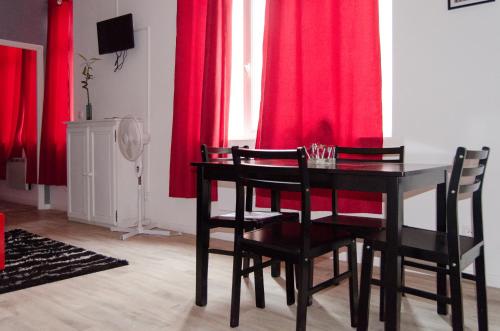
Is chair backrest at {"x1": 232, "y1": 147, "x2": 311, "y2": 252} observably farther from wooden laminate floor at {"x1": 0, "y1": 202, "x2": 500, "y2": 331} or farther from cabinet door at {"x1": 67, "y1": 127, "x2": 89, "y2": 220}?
cabinet door at {"x1": 67, "y1": 127, "x2": 89, "y2": 220}

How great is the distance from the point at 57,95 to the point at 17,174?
5.32 feet

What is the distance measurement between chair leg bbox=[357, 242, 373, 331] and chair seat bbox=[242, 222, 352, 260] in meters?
0.15

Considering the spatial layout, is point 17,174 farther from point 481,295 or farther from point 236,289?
point 481,295

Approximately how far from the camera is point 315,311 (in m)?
2.20

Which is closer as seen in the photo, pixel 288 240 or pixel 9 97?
pixel 288 240

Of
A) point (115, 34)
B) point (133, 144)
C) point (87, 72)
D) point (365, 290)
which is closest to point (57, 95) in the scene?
point (87, 72)

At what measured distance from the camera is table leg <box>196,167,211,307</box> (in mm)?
2275

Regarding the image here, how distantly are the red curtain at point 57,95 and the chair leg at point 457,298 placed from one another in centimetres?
486

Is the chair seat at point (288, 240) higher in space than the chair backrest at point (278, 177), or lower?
lower

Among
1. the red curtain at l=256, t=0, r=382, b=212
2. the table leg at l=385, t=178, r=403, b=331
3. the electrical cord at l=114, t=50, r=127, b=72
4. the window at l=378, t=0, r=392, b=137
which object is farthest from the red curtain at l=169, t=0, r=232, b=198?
the table leg at l=385, t=178, r=403, b=331

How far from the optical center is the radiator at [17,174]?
240 inches

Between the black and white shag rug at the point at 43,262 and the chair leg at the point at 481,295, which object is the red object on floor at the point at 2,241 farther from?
the chair leg at the point at 481,295

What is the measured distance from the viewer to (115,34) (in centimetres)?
460

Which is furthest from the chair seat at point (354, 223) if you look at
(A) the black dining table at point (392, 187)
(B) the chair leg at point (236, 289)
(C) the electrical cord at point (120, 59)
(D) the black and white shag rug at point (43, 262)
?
(C) the electrical cord at point (120, 59)
